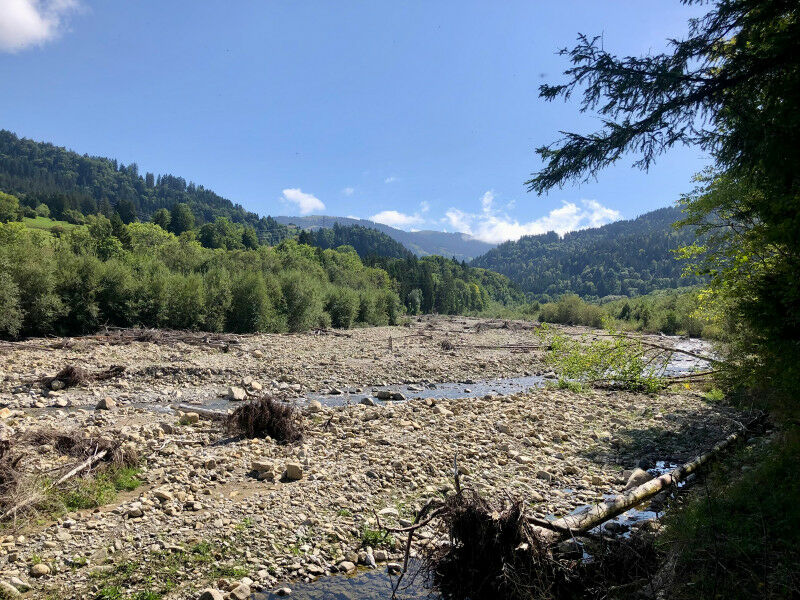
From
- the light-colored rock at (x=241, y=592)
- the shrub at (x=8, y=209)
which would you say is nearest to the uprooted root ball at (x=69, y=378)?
the light-colored rock at (x=241, y=592)

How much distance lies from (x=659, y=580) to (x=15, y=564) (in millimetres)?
7605

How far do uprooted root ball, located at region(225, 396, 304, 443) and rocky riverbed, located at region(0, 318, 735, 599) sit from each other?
0.36 metres

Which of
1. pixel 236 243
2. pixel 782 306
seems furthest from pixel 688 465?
pixel 236 243

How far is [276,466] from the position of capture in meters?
9.07

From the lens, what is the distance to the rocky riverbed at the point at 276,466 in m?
5.68

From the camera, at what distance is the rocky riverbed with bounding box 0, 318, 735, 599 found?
18.6 feet

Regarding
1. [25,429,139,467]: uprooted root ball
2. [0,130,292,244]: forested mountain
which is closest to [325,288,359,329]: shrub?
[25,429,139,467]: uprooted root ball

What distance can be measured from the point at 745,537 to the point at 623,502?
219cm

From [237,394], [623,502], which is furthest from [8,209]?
[623,502]

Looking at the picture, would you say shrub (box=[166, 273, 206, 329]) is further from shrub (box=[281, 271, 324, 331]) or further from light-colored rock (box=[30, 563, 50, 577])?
light-colored rock (box=[30, 563, 50, 577])

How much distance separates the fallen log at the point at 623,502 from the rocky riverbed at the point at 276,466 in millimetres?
944

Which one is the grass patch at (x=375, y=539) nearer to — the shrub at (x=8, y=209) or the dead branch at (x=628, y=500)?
the dead branch at (x=628, y=500)

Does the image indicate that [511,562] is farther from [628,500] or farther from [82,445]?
[82,445]

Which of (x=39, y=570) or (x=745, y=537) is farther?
(x=39, y=570)
